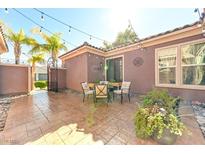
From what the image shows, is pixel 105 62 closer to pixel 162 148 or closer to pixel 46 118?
pixel 46 118

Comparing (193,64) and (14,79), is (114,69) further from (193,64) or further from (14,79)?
(14,79)

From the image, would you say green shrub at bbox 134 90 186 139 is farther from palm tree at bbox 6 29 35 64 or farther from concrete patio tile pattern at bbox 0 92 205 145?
palm tree at bbox 6 29 35 64

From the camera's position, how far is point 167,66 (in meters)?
5.82

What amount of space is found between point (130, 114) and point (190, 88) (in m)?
2.99

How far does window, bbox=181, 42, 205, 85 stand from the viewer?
4805 mm

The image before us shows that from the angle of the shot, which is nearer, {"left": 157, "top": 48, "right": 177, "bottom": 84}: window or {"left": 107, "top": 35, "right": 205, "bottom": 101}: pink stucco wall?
{"left": 107, "top": 35, "right": 205, "bottom": 101}: pink stucco wall

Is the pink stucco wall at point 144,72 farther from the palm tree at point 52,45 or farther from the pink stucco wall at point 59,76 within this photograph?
the palm tree at point 52,45

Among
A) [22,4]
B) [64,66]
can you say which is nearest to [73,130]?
[22,4]

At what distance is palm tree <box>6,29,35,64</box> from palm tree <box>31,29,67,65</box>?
0.74m

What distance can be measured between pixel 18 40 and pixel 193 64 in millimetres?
11578

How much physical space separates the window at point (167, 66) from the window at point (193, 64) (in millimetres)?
407

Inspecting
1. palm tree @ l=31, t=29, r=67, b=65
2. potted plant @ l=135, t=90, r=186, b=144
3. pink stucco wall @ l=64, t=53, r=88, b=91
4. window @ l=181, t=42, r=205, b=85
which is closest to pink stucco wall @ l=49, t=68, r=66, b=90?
pink stucco wall @ l=64, t=53, r=88, b=91

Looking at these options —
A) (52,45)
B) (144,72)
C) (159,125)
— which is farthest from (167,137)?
(52,45)

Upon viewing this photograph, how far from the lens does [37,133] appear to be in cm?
276
